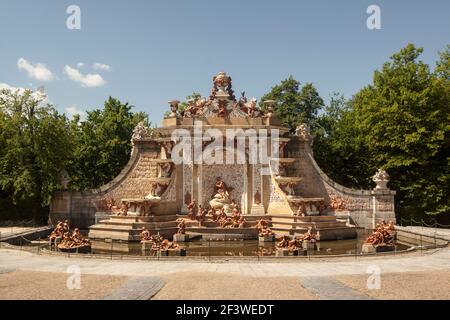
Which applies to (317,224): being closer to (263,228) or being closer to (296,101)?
(263,228)

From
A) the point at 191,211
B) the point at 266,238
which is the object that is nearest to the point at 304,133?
the point at 191,211

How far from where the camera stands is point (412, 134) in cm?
3525

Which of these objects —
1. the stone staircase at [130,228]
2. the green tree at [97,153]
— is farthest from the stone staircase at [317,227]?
the green tree at [97,153]

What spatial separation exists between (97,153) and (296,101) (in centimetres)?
2104

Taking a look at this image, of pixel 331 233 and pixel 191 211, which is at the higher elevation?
pixel 191 211

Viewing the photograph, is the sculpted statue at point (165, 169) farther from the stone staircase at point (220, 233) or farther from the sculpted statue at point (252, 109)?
the sculpted statue at point (252, 109)

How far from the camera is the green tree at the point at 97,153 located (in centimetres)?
4491

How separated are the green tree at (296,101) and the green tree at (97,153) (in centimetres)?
1637

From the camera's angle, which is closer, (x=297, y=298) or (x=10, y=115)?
(x=297, y=298)

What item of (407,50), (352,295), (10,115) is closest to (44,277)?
(352,295)

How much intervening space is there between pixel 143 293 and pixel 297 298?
3783 mm

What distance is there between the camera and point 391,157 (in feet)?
120

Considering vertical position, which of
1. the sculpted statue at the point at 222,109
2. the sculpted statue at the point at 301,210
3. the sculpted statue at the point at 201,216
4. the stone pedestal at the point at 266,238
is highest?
the sculpted statue at the point at 222,109

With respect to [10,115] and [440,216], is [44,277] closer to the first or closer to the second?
[10,115]
